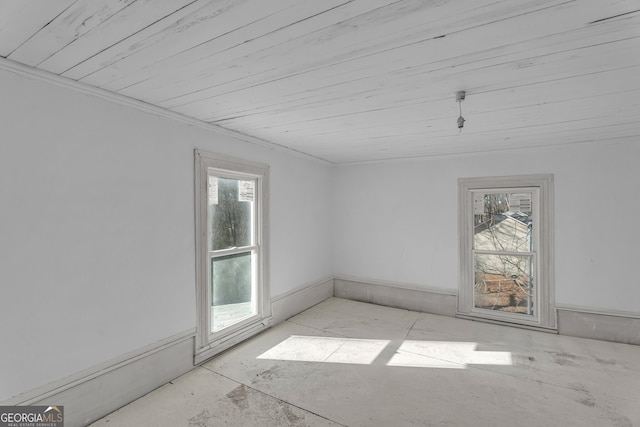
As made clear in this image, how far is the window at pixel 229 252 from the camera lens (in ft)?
9.04

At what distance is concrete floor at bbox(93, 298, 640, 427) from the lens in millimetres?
2084

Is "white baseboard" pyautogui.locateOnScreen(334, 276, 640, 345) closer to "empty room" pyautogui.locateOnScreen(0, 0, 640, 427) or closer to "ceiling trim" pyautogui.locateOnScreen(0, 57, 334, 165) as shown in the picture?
"empty room" pyautogui.locateOnScreen(0, 0, 640, 427)

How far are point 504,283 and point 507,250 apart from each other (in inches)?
18.0

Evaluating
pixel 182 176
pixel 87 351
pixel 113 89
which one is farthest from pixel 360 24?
pixel 87 351

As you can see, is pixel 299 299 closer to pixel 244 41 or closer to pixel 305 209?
pixel 305 209

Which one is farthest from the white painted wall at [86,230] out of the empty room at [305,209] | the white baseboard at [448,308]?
the white baseboard at [448,308]

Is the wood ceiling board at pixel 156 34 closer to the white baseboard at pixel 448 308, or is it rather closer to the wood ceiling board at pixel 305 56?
the wood ceiling board at pixel 305 56

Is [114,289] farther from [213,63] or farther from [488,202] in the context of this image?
[488,202]

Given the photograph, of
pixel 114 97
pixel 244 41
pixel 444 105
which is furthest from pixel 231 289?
pixel 444 105

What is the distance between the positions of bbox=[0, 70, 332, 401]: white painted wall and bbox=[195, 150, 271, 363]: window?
5.0 inches

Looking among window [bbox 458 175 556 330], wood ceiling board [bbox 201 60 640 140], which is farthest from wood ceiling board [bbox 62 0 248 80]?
window [bbox 458 175 556 330]

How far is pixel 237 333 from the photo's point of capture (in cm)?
315

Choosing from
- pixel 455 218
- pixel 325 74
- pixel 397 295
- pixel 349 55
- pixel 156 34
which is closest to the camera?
pixel 156 34

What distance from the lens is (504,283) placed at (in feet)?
12.9
